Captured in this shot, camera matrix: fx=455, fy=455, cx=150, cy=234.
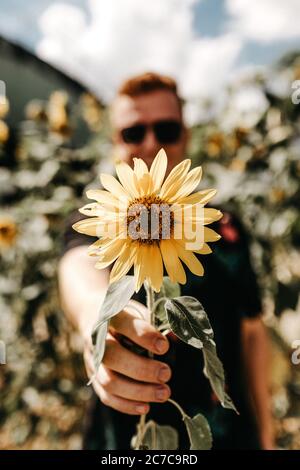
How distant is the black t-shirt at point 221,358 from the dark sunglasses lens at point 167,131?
0.61 ft

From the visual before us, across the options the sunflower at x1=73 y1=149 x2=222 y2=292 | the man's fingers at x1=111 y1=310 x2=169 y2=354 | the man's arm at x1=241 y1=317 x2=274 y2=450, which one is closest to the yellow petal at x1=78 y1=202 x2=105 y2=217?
the sunflower at x1=73 y1=149 x2=222 y2=292

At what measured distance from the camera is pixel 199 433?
37cm

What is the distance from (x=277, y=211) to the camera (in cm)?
128

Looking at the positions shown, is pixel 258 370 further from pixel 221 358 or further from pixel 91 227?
pixel 91 227

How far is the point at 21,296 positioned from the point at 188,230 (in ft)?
3.96

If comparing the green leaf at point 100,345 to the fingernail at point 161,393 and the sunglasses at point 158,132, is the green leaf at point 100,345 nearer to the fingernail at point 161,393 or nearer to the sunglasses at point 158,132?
the fingernail at point 161,393

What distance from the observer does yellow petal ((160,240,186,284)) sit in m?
0.30

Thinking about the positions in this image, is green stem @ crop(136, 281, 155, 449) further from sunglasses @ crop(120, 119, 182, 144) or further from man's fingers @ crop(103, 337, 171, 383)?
sunglasses @ crop(120, 119, 182, 144)

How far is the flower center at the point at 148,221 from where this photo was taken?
11.8 inches

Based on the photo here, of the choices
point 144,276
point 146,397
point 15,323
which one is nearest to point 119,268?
point 144,276

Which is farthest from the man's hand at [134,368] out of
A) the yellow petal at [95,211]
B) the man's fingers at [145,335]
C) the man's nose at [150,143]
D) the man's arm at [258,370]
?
the man's arm at [258,370]

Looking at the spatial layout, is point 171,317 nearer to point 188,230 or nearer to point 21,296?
point 188,230

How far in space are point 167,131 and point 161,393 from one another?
0.59 meters

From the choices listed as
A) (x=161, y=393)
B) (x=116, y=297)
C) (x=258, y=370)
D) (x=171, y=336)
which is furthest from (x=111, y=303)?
(x=258, y=370)
